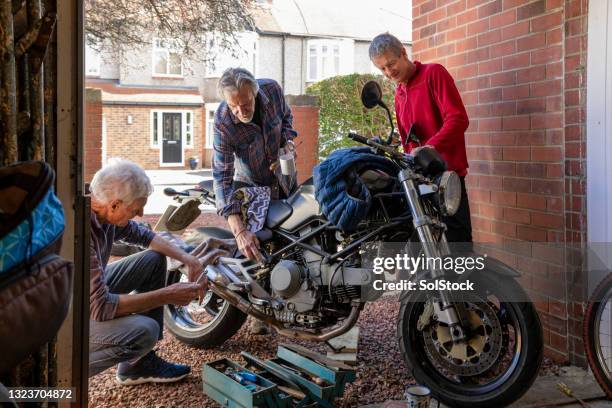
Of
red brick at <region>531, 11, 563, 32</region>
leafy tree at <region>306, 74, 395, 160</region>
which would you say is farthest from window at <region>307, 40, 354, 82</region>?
red brick at <region>531, 11, 563, 32</region>

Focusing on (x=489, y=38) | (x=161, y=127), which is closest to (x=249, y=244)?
(x=489, y=38)

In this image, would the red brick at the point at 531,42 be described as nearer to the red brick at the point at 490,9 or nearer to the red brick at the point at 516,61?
the red brick at the point at 516,61

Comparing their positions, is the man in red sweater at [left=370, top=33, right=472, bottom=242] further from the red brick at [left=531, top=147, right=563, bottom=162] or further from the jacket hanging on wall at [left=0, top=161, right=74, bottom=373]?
the jacket hanging on wall at [left=0, top=161, right=74, bottom=373]

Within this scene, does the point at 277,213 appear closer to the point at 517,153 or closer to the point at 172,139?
the point at 517,153

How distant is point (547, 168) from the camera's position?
3908mm

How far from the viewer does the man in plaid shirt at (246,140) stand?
3.98m

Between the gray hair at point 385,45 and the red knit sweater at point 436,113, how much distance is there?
223mm

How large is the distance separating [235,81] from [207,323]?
159 cm

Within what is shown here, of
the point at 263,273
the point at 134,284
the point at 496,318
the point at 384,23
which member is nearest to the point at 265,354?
the point at 263,273

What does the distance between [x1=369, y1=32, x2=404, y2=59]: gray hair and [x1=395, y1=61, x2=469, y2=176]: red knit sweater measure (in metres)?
0.22

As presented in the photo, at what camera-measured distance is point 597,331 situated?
3387 mm

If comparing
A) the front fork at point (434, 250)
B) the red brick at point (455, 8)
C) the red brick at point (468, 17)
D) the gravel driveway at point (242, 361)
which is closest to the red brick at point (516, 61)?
the red brick at point (468, 17)

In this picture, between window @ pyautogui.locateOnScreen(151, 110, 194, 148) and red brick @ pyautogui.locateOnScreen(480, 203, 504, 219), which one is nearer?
red brick @ pyautogui.locateOnScreen(480, 203, 504, 219)

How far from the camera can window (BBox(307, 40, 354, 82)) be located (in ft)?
94.6
